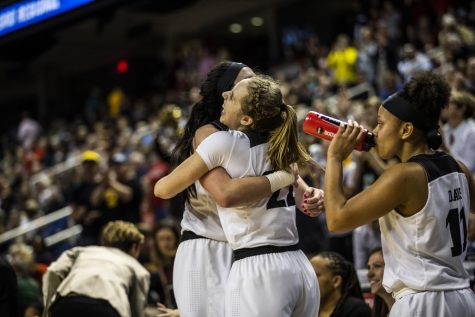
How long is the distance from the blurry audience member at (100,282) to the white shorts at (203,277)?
1476 millimetres

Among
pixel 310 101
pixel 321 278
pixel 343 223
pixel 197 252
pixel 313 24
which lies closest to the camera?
pixel 343 223

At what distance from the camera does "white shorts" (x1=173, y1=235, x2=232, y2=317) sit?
174 inches

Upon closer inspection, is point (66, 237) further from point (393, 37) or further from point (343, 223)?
point (343, 223)

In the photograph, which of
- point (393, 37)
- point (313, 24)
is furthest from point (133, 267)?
point (313, 24)

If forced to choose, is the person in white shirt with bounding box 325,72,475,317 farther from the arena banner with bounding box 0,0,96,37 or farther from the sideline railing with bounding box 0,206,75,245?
the sideline railing with bounding box 0,206,75,245

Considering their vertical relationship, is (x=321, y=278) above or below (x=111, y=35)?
below

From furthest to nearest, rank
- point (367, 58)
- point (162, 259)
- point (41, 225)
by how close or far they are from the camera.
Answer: point (367, 58), point (41, 225), point (162, 259)

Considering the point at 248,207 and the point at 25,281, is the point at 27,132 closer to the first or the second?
the point at 25,281

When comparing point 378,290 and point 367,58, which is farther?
point 367,58

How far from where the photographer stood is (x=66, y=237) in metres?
12.4

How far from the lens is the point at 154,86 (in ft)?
77.7

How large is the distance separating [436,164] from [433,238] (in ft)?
1.10

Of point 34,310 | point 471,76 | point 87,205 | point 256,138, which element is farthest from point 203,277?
point 471,76

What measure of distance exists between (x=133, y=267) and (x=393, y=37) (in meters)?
10.6
